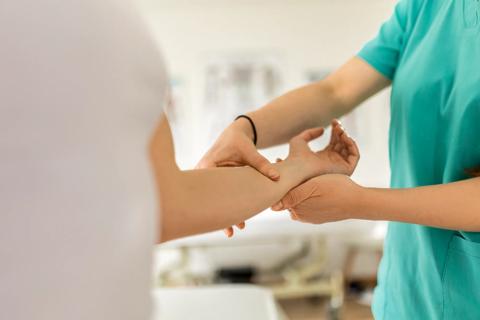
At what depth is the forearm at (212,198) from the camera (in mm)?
636

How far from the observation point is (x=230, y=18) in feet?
11.7

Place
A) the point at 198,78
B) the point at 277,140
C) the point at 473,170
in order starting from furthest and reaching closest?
1. the point at 198,78
2. the point at 277,140
3. the point at 473,170

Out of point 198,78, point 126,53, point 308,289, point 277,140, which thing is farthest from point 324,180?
point 198,78

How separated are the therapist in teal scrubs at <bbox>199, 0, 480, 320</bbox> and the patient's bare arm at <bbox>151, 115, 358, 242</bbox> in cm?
4

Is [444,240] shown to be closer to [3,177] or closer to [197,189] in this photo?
[197,189]

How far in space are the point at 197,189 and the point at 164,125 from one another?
0.11 meters

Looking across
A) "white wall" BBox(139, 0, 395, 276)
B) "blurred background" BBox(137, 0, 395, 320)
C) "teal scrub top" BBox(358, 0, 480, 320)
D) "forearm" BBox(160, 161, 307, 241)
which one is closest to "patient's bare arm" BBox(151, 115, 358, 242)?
"forearm" BBox(160, 161, 307, 241)

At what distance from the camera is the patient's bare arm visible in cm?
63

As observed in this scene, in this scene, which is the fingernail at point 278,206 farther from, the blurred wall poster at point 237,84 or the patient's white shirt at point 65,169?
the blurred wall poster at point 237,84

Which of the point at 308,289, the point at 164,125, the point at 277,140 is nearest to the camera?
the point at 164,125

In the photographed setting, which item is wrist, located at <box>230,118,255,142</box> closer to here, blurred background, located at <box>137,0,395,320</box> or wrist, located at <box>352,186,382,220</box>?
wrist, located at <box>352,186,382,220</box>

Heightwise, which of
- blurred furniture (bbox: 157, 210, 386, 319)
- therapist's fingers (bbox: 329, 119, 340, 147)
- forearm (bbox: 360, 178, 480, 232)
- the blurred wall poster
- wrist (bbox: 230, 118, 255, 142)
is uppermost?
the blurred wall poster

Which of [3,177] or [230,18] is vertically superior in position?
Answer: [230,18]

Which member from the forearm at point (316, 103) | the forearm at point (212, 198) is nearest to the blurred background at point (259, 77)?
the forearm at point (316, 103)
